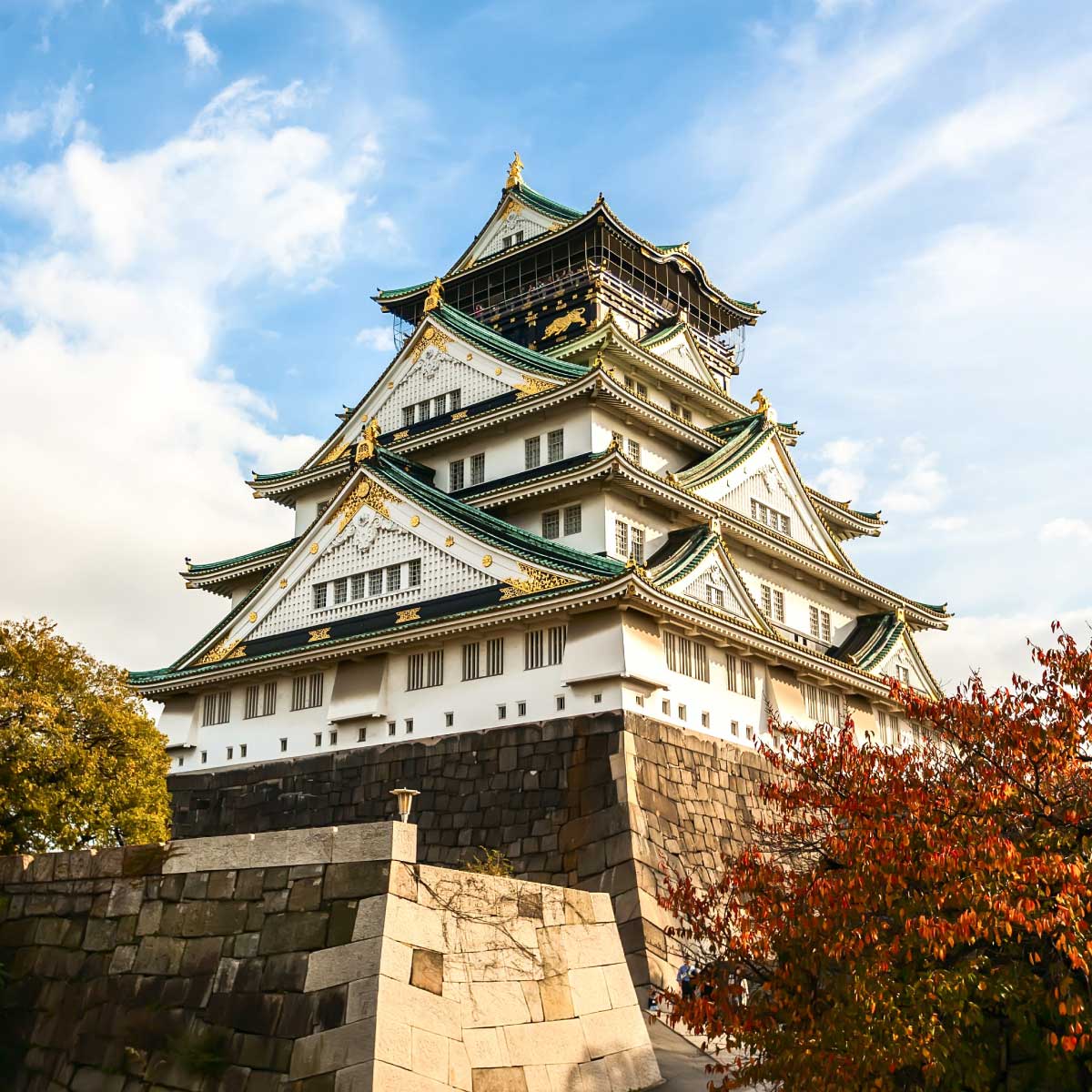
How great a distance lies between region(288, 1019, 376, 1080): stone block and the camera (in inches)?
495

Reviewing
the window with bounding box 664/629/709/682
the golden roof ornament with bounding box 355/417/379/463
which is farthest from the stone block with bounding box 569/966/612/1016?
the golden roof ornament with bounding box 355/417/379/463

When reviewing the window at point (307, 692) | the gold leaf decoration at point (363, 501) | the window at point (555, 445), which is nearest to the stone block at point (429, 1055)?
the window at point (307, 692)

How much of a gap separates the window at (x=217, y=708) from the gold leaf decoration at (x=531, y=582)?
1034cm

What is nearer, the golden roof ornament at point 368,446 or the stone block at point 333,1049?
the stone block at point 333,1049

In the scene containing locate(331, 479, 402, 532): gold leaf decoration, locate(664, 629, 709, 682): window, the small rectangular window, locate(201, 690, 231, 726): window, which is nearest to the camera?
locate(664, 629, 709, 682): window

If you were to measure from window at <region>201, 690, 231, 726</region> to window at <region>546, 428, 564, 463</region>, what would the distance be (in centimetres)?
1170

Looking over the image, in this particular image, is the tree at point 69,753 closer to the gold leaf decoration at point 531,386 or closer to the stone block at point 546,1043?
the stone block at point 546,1043

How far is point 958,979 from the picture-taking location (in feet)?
39.8

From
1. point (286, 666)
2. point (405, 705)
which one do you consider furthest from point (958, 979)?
point (286, 666)

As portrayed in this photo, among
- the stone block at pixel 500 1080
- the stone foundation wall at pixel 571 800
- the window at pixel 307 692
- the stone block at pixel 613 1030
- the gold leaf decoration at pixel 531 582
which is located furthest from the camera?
the window at pixel 307 692

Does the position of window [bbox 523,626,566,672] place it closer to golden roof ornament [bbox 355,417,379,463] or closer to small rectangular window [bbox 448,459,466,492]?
golden roof ornament [bbox 355,417,379,463]

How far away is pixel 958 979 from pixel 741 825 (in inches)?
725

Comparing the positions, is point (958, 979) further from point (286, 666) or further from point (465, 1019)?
point (286, 666)

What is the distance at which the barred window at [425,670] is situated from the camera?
31000 millimetres
